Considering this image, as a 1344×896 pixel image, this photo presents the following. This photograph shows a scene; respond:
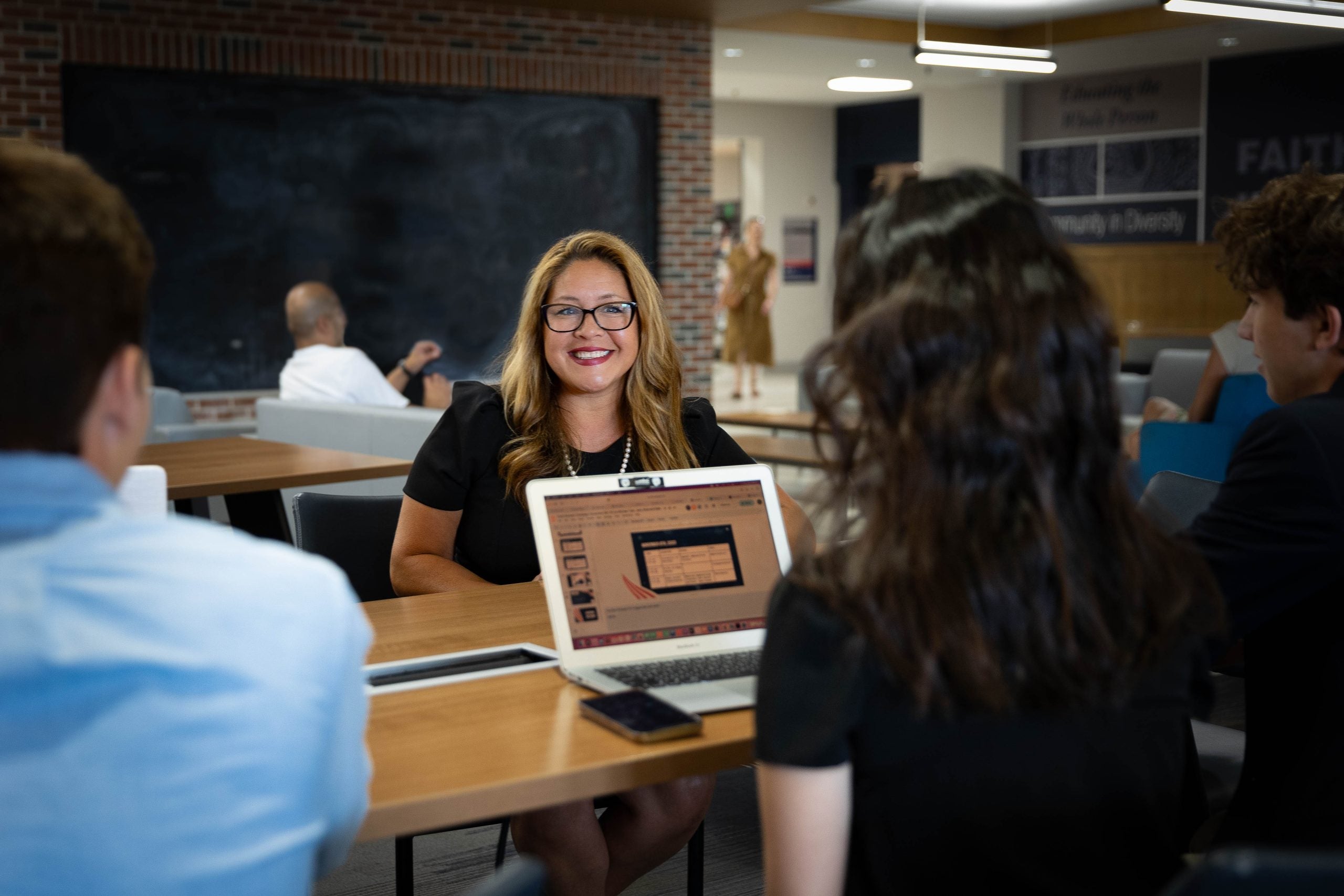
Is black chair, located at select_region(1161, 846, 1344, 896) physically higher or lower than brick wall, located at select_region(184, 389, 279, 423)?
higher

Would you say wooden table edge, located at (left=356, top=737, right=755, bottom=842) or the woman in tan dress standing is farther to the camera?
the woman in tan dress standing

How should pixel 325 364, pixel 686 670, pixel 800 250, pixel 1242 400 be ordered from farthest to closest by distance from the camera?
1. pixel 800 250
2. pixel 325 364
3. pixel 1242 400
4. pixel 686 670

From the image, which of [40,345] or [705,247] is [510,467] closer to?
[40,345]

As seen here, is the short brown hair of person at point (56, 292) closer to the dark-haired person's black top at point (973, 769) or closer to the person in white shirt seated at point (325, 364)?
the dark-haired person's black top at point (973, 769)

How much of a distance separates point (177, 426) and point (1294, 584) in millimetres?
5335

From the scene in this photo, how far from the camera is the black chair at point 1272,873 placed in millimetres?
830

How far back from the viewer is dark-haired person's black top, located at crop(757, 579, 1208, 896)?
1.08m

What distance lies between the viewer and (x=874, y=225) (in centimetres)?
114

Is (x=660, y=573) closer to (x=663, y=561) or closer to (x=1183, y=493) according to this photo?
(x=663, y=561)

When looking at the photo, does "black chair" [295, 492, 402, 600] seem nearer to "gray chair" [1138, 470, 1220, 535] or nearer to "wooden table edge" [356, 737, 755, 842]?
"wooden table edge" [356, 737, 755, 842]

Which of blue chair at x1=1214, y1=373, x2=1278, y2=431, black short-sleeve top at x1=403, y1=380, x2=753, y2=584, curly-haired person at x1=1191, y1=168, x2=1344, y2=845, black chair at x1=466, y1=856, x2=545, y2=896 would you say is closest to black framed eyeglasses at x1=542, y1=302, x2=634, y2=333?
black short-sleeve top at x1=403, y1=380, x2=753, y2=584

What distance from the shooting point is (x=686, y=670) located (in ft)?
5.41

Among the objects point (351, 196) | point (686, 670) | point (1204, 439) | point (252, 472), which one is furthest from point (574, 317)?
point (351, 196)

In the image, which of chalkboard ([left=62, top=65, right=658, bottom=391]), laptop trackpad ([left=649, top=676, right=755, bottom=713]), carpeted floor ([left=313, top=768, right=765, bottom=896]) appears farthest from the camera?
chalkboard ([left=62, top=65, right=658, bottom=391])
